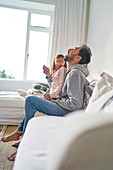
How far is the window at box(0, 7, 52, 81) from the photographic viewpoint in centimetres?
475

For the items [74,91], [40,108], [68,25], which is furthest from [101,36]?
[40,108]

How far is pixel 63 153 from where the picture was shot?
415 millimetres

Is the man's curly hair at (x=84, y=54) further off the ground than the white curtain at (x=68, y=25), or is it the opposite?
the white curtain at (x=68, y=25)

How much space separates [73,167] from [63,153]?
4 centimetres

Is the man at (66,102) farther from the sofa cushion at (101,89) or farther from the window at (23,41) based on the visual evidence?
the window at (23,41)

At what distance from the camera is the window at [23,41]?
4746 mm

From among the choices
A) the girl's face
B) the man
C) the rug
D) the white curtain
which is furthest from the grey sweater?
the white curtain

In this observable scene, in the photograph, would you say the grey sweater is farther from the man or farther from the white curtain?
the white curtain

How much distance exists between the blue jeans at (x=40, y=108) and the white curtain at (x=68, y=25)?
111 inches

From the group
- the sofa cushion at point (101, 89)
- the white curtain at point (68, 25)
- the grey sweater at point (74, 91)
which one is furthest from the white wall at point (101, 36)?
the sofa cushion at point (101, 89)

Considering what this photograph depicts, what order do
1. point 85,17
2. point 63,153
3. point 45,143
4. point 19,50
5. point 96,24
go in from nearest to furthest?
point 63,153 → point 45,143 → point 96,24 → point 85,17 → point 19,50

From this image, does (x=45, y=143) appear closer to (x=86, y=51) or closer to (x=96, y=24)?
(x=86, y=51)

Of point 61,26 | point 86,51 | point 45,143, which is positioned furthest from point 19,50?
point 45,143

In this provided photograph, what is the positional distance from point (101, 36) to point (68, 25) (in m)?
1.37
